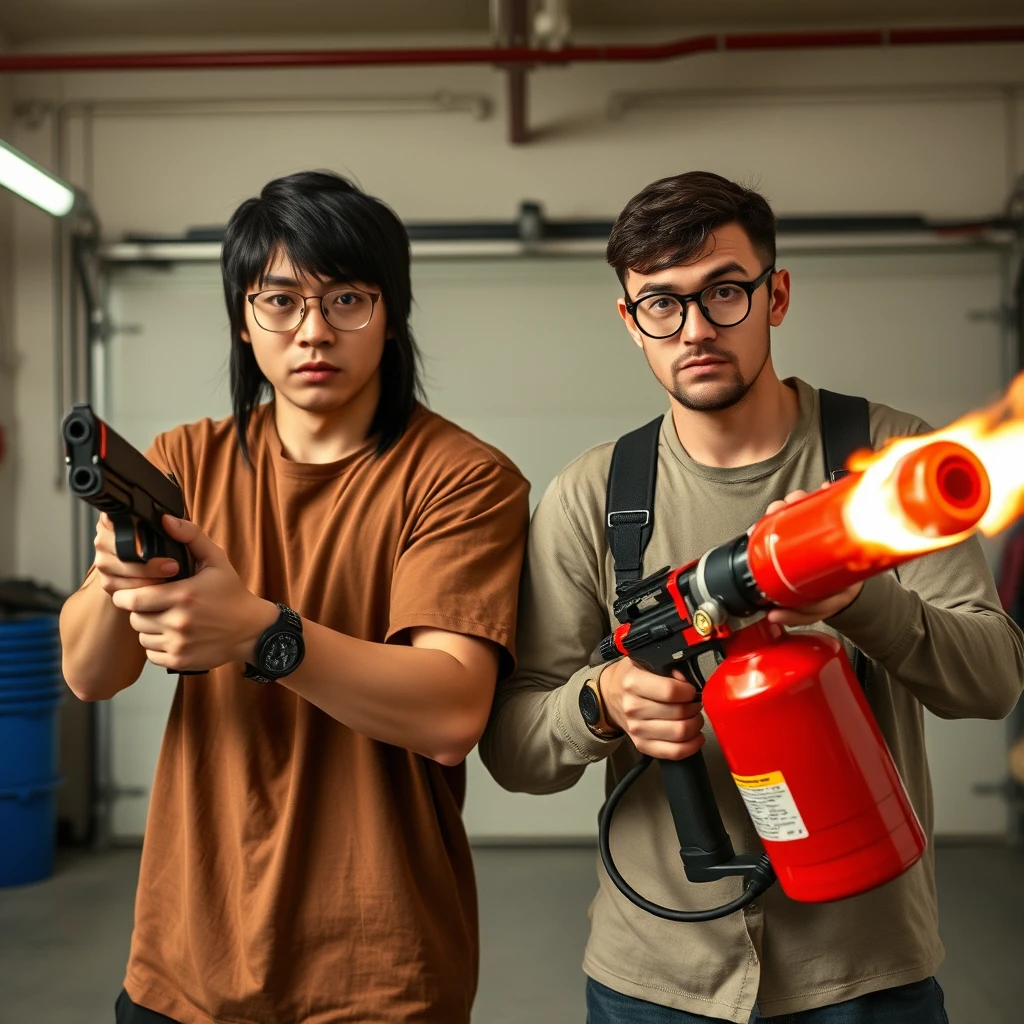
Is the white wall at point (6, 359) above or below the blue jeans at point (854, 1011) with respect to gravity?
above

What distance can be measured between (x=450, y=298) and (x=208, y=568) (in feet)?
11.4

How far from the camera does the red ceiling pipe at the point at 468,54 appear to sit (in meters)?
3.99

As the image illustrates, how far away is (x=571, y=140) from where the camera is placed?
4363mm

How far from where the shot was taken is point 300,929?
45.2 inches

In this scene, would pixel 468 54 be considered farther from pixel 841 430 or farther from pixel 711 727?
pixel 711 727

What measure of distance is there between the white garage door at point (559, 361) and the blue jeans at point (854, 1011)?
3.10 m

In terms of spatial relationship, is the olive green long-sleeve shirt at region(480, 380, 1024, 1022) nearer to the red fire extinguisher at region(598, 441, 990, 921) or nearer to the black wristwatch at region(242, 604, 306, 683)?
the red fire extinguisher at region(598, 441, 990, 921)

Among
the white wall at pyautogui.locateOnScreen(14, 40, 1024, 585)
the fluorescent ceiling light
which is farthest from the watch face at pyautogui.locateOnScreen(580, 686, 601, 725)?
the white wall at pyautogui.locateOnScreen(14, 40, 1024, 585)

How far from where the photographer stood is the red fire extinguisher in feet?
2.94

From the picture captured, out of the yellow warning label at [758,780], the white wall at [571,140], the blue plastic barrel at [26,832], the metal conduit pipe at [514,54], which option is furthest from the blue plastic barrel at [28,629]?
the yellow warning label at [758,780]

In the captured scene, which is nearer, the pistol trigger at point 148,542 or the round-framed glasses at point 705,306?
the pistol trigger at point 148,542

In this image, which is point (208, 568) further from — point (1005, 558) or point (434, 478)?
point (1005, 558)

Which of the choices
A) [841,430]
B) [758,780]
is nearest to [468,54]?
[841,430]

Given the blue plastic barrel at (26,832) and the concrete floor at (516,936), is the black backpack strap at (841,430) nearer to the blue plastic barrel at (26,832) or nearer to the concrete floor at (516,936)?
the concrete floor at (516,936)
